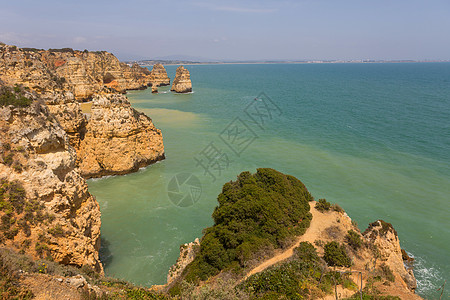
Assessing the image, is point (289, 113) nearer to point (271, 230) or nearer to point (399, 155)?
point (399, 155)

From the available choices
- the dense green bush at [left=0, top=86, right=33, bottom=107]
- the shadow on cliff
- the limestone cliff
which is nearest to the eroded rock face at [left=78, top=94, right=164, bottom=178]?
the shadow on cliff

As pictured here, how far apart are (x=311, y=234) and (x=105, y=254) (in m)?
11.7

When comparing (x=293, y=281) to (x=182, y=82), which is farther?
(x=182, y=82)

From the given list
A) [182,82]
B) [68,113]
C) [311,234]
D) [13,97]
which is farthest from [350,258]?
[182,82]

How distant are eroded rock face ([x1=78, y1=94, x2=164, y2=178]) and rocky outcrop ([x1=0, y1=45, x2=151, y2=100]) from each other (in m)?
1.88

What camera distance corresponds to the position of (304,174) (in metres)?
25.1

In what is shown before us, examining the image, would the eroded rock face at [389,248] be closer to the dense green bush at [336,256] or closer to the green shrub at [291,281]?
the dense green bush at [336,256]

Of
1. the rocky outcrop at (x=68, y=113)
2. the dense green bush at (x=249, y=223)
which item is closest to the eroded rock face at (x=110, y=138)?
the rocky outcrop at (x=68, y=113)

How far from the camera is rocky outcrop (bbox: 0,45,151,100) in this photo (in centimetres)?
1730

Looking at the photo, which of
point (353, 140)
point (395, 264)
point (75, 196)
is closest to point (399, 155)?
point (353, 140)

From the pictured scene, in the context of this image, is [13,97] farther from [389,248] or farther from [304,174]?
[304,174]

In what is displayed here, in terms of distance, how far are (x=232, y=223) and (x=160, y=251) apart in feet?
18.3

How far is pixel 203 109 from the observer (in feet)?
184

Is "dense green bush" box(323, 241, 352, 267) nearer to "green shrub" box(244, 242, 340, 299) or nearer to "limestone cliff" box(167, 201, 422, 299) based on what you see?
"limestone cliff" box(167, 201, 422, 299)
